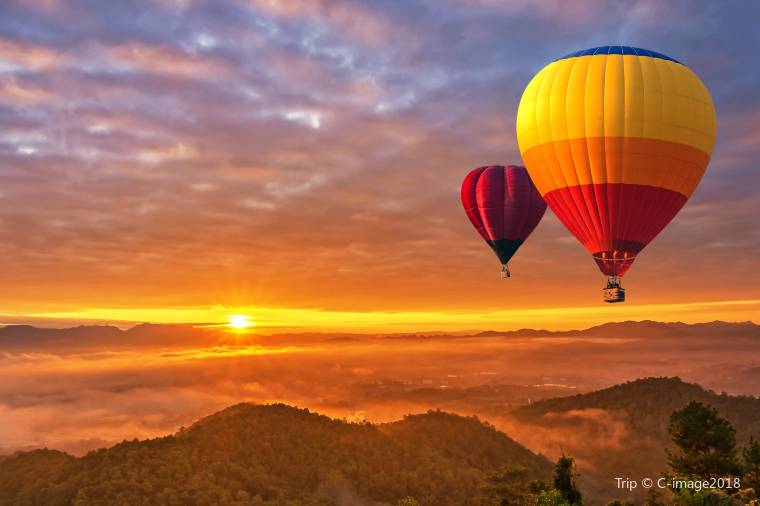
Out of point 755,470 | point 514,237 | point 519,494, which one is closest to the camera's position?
point 755,470

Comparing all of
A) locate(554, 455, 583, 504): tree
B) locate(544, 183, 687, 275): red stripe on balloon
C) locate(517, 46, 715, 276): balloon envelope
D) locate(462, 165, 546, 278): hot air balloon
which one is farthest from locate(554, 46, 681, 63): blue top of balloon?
locate(554, 455, 583, 504): tree

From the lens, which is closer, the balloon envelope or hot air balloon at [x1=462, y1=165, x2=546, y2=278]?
the balloon envelope

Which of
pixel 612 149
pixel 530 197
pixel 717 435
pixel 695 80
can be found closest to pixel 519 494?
pixel 717 435

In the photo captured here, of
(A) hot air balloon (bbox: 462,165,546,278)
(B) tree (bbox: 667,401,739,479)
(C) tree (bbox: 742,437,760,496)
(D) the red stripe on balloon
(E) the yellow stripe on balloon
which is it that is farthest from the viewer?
(A) hot air balloon (bbox: 462,165,546,278)

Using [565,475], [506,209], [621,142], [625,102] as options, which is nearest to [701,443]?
[565,475]

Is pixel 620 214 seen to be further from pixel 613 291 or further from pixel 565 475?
pixel 565 475

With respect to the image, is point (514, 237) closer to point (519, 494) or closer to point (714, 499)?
point (519, 494)

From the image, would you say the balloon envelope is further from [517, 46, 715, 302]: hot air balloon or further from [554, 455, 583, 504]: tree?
[554, 455, 583, 504]: tree
